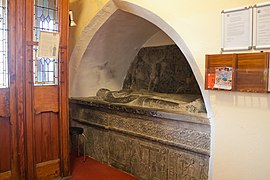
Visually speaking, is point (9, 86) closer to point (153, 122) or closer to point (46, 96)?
point (46, 96)

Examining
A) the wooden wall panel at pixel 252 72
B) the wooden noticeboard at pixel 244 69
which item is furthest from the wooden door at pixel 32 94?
the wooden wall panel at pixel 252 72

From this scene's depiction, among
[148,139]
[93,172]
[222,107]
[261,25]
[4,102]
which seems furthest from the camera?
[93,172]

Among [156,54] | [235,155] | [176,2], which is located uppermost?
[176,2]

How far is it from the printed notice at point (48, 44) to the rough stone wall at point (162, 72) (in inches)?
68.3

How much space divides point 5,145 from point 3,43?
959 mm

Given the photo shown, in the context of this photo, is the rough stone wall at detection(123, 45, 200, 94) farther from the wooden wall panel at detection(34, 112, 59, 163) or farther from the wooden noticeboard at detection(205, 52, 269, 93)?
the wooden wall panel at detection(34, 112, 59, 163)

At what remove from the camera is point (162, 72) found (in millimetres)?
3867

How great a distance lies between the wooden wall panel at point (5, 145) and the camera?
7.68 ft

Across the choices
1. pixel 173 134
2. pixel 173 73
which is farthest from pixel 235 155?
pixel 173 73

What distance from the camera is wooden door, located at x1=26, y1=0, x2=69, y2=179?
2.50 m

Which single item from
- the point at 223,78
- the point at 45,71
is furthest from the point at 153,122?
the point at 45,71

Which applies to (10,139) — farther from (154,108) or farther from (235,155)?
(235,155)

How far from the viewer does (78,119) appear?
12.5 ft

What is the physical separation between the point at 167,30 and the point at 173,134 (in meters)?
1.03
